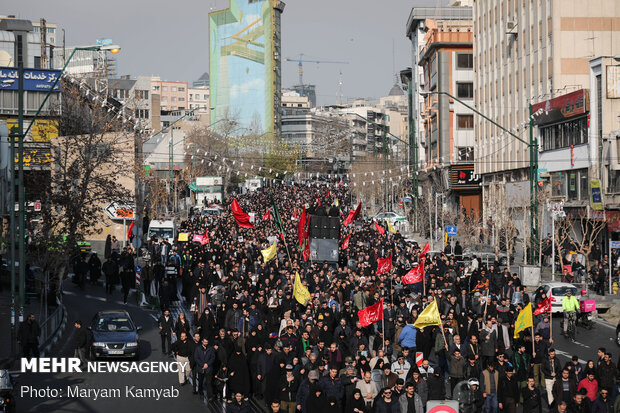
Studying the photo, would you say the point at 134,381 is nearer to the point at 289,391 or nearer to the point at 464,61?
the point at 289,391

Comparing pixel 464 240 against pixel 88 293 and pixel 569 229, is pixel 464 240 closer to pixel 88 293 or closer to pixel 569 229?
pixel 569 229

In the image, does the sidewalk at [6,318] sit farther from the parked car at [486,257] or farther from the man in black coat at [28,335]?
the parked car at [486,257]

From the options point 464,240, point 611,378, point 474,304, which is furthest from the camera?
point 464,240

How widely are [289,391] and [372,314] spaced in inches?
181

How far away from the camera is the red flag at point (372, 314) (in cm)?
2011

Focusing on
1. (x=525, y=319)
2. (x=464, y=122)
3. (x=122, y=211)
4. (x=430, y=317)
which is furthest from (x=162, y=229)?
(x=464, y=122)

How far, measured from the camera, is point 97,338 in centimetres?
2239

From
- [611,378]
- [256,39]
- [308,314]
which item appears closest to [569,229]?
[308,314]

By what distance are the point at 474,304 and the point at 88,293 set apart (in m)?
16.1

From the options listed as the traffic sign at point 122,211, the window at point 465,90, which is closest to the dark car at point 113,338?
the traffic sign at point 122,211

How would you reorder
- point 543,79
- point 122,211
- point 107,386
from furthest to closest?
1. point 543,79
2. point 122,211
3. point 107,386

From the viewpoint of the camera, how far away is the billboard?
618 ft

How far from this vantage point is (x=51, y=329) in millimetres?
26062

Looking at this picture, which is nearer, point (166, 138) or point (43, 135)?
point (43, 135)
